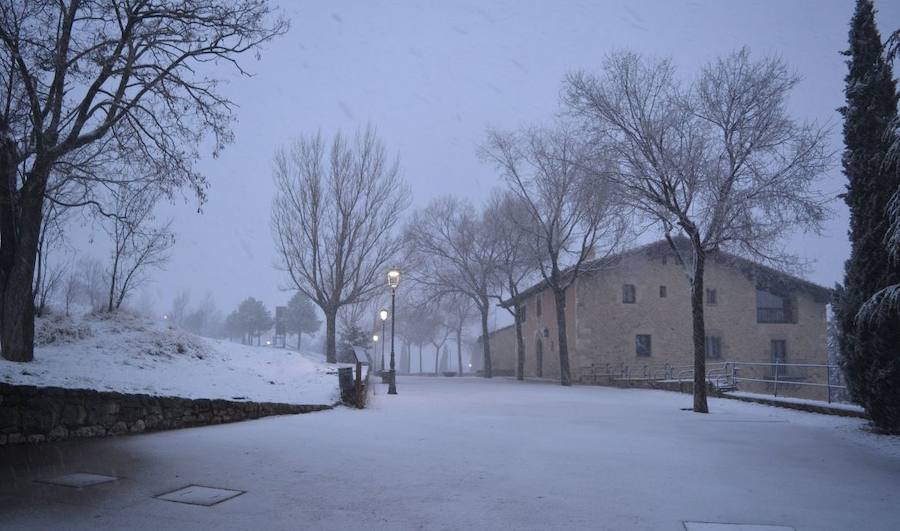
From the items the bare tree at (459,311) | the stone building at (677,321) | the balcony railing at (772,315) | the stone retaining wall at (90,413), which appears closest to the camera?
the stone retaining wall at (90,413)

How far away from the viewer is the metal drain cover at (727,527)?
14.9ft

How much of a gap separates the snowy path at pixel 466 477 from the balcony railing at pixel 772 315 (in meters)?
23.3

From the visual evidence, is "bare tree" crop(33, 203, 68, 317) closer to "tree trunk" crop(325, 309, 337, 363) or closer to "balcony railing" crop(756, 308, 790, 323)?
"tree trunk" crop(325, 309, 337, 363)

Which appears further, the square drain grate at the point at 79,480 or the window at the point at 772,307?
the window at the point at 772,307

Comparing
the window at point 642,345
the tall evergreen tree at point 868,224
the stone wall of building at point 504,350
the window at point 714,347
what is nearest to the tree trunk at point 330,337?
the window at point 642,345

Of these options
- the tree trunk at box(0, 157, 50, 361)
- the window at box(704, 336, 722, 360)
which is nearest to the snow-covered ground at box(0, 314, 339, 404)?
the tree trunk at box(0, 157, 50, 361)

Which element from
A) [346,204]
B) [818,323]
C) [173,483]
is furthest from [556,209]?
[173,483]

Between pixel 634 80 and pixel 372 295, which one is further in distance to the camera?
pixel 372 295

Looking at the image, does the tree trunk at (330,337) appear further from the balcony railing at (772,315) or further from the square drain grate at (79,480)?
the balcony railing at (772,315)

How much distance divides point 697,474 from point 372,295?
23.4 m

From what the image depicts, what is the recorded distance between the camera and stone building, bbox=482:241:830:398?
30297 mm

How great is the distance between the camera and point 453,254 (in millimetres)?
35500

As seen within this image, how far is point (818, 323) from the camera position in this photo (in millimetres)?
32312

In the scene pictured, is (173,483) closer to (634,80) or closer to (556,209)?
(634,80)
